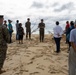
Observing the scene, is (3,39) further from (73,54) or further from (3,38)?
(73,54)

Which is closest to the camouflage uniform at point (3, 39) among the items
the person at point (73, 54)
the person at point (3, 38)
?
the person at point (3, 38)

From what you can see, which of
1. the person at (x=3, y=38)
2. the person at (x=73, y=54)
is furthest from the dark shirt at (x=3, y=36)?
the person at (x=73, y=54)

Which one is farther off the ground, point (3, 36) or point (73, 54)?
point (3, 36)

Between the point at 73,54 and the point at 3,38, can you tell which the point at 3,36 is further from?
the point at 73,54

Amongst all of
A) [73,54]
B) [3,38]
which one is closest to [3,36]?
[3,38]

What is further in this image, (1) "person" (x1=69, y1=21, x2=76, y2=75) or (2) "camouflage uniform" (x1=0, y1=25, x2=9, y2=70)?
(2) "camouflage uniform" (x1=0, y1=25, x2=9, y2=70)

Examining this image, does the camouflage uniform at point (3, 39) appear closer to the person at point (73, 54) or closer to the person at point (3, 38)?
the person at point (3, 38)

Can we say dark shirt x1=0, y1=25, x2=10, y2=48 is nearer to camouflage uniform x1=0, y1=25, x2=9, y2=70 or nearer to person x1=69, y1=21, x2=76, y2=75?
camouflage uniform x1=0, y1=25, x2=9, y2=70

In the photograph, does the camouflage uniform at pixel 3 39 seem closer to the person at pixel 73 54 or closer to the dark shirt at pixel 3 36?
the dark shirt at pixel 3 36

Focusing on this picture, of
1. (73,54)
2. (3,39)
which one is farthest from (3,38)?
(73,54)

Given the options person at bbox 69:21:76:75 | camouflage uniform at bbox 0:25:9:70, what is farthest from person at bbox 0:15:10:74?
person at bbox 69:21:76:75

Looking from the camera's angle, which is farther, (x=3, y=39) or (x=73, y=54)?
(x=3, y=39)

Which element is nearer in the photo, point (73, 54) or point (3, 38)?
point (73, 54)

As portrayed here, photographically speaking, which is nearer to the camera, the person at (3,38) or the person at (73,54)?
the person at (73,54)
